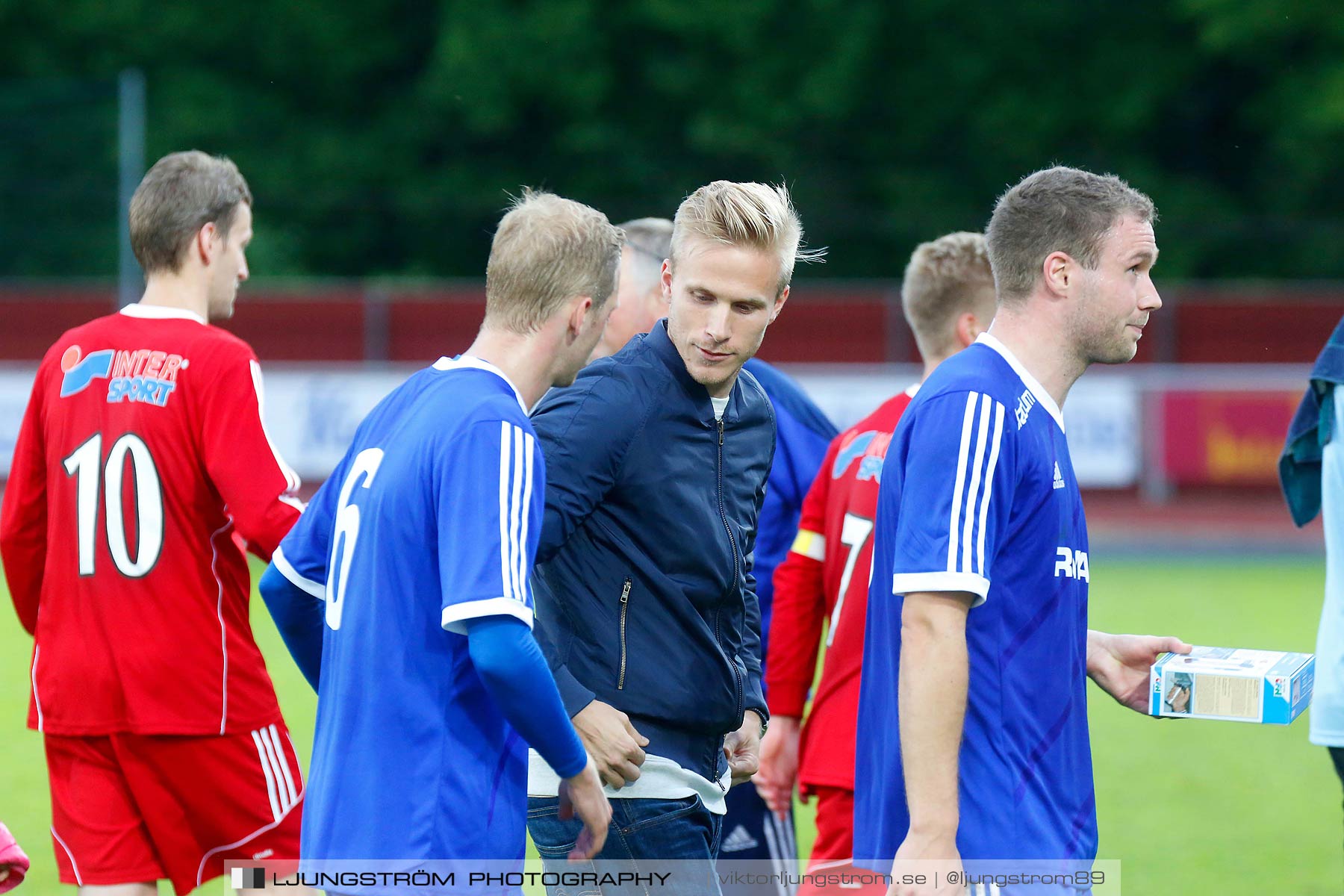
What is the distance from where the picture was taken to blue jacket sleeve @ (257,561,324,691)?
319cm

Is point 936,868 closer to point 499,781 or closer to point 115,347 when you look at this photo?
point 499,781

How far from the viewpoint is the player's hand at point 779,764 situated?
14.6 ft

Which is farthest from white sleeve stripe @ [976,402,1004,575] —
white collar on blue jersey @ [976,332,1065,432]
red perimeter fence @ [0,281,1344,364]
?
red perimeter fence @ [0,281,1344,364]

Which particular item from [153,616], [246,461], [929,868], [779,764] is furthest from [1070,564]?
[153,616]

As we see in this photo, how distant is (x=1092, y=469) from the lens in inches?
714

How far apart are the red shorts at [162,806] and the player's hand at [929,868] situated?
6.22 ft

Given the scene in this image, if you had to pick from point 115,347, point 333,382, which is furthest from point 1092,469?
point 115,347

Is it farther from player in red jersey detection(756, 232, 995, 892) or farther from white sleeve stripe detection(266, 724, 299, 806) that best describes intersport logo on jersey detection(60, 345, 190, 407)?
player in red jersey detection(756, 232, 995, 892)

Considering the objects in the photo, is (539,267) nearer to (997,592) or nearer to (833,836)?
(997,592)

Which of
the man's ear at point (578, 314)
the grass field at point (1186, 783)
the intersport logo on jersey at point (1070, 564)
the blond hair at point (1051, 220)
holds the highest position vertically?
the blond hair at point (1051, 220)

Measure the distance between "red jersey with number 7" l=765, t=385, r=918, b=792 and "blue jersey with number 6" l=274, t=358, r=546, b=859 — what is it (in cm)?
139

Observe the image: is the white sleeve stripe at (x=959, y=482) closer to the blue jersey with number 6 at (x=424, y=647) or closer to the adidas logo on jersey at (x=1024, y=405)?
the adidas logo on jersey at (x=1024, y=405)

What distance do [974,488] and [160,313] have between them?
232 centimetres

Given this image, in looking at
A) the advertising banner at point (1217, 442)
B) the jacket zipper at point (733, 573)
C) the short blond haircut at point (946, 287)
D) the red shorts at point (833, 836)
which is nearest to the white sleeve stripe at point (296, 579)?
the jacket zipper at point (733, 573)
